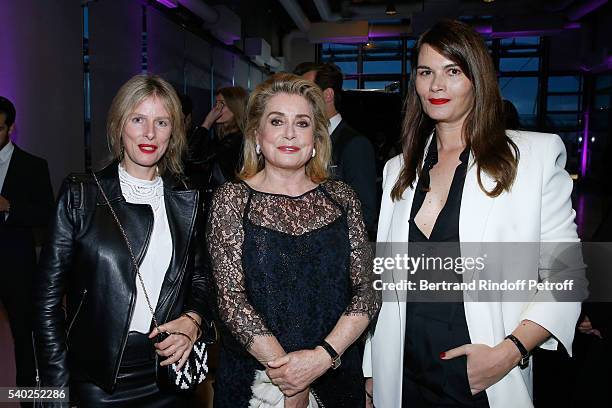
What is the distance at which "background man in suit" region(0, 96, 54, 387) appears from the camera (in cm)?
293

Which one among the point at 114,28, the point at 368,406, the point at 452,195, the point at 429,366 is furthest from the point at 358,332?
the point at 114,28

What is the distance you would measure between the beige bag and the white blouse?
1.34 feet

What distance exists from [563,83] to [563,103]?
567 millimetres

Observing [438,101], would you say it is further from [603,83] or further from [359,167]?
[603,83]

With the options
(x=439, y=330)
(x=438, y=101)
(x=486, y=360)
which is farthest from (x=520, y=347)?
(x=438, y=101)

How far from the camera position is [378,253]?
5.94 ft

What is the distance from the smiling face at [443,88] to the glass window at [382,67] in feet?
43.6

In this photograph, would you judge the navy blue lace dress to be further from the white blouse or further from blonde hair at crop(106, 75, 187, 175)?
blonde hair at crop(106, 75, 187, 175)

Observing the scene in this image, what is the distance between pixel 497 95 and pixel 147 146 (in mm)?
1175

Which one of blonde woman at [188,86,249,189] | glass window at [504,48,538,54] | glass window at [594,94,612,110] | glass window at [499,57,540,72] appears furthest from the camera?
glass window at [499,57,540,72]

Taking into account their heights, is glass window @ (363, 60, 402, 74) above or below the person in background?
above

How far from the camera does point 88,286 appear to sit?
64.2 inches

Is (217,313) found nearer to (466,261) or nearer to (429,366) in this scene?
(429,366)

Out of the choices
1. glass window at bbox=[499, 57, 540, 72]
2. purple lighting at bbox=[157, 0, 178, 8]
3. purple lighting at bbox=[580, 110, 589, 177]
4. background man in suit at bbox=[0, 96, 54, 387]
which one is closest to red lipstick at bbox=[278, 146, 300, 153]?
background man in suit at bbox=[0, 96, 54, 387]
